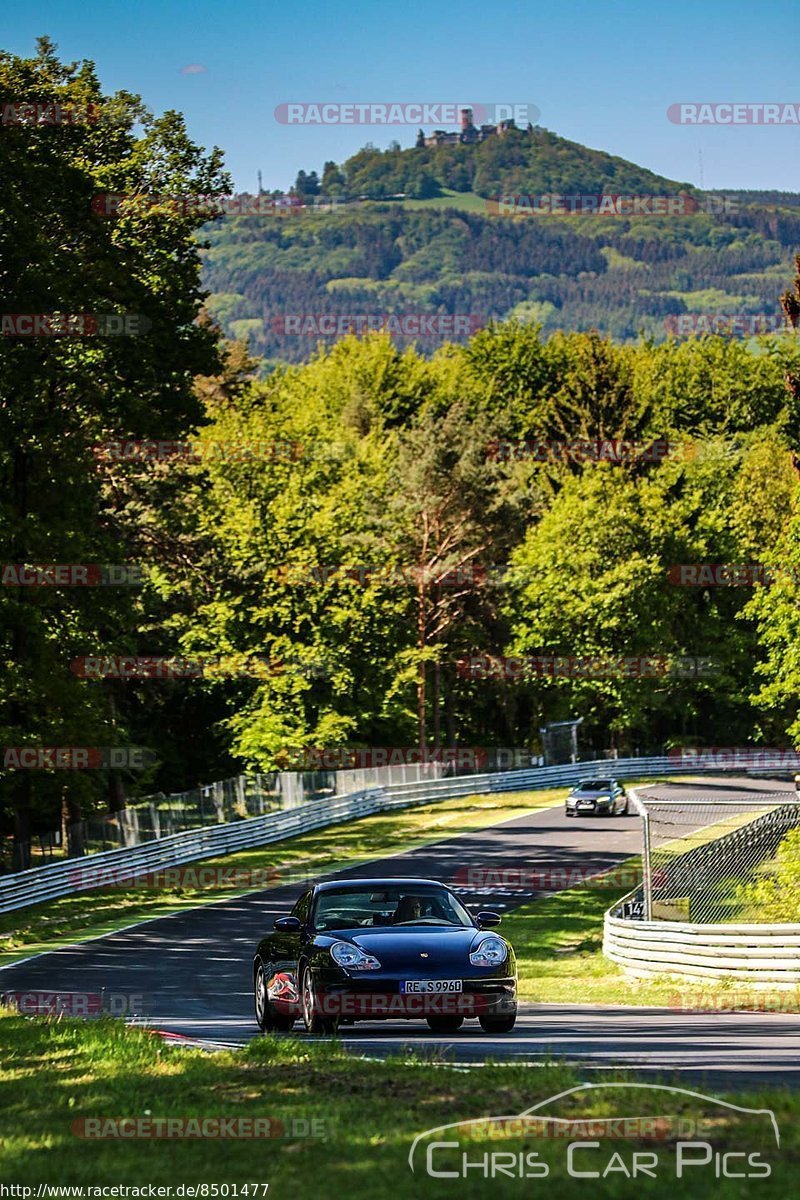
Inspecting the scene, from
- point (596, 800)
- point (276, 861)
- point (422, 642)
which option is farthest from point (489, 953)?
point (422, 642)

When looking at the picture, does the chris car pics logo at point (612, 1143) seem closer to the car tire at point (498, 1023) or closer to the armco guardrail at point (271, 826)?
the car tire at point (498, 1023)

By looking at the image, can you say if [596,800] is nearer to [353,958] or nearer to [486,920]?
[486,920]

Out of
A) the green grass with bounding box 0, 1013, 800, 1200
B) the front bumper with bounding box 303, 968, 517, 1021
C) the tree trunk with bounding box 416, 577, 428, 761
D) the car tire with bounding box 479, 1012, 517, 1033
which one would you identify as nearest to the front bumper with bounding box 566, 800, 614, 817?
the tree trunk with bounding box 416, 577, 428, 761

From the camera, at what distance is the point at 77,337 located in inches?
1387

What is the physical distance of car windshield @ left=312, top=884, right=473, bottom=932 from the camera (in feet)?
45.8

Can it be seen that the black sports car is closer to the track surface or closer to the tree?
the track surface

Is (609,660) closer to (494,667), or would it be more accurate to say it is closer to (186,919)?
(494,667)

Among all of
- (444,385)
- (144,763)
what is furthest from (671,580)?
(144,763)

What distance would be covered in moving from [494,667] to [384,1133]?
→ 2690 inches

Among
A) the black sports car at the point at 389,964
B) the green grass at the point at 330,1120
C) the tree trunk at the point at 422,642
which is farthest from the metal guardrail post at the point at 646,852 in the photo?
the tree trunk at the point at 422,642

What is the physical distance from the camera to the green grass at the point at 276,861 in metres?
30.4

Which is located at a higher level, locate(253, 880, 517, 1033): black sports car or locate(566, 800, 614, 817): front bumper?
locate(253, 880, 517, 1033): black sports car

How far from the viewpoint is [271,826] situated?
47.5m

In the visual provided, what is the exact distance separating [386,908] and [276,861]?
2885 centimetres
